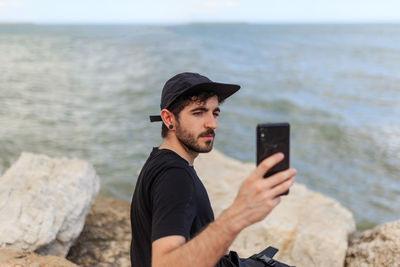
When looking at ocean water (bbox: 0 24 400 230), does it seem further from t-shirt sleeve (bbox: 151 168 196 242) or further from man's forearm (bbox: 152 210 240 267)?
man's forearm (bbox: 152 210 240 267)

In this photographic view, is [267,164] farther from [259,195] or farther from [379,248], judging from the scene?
[379,248]

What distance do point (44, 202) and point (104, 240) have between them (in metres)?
1.17

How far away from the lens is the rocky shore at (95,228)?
394 cm

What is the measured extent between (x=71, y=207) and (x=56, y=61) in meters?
35.7

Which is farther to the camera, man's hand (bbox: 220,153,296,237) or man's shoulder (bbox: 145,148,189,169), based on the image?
man's shoulder (bbox: 145,148,189,169)

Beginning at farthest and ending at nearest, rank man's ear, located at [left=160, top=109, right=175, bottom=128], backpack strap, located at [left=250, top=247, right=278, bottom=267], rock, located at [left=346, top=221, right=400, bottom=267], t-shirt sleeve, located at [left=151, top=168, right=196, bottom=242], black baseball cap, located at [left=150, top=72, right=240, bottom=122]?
rock, located at [left=346, top=221, right=400, bottom=267], backpack strap, located at [left=250, top=247, right=278, bottom=267], man's ear, located at [left=160, top=109, right=175, bottom=128], black baseball cap, located at [left=150, top=72, right=240, bottom=122], t-shirt sleeve, located at [left=151, top=168, right=196, bottom=242]

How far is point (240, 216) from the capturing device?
1.68 m

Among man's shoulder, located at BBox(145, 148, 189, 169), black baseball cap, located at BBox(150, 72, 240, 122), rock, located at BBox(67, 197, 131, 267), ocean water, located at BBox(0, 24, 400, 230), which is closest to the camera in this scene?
man's shoulder, located at BBox(145, 148, 189, 169)

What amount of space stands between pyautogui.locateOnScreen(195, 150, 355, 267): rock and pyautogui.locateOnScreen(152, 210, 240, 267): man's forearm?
3275 mm

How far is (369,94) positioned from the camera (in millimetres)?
23812

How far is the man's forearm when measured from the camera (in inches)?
66.3

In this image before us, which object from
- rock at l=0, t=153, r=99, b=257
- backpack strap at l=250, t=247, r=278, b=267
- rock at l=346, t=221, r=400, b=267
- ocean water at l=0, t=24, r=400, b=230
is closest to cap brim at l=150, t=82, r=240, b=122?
backpack strap at l=250, t=247, r=278, b=267

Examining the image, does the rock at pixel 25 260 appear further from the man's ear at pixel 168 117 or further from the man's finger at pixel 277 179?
the man's finger at pixel 277 179

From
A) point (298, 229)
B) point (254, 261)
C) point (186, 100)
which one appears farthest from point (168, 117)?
point (298, 229)
